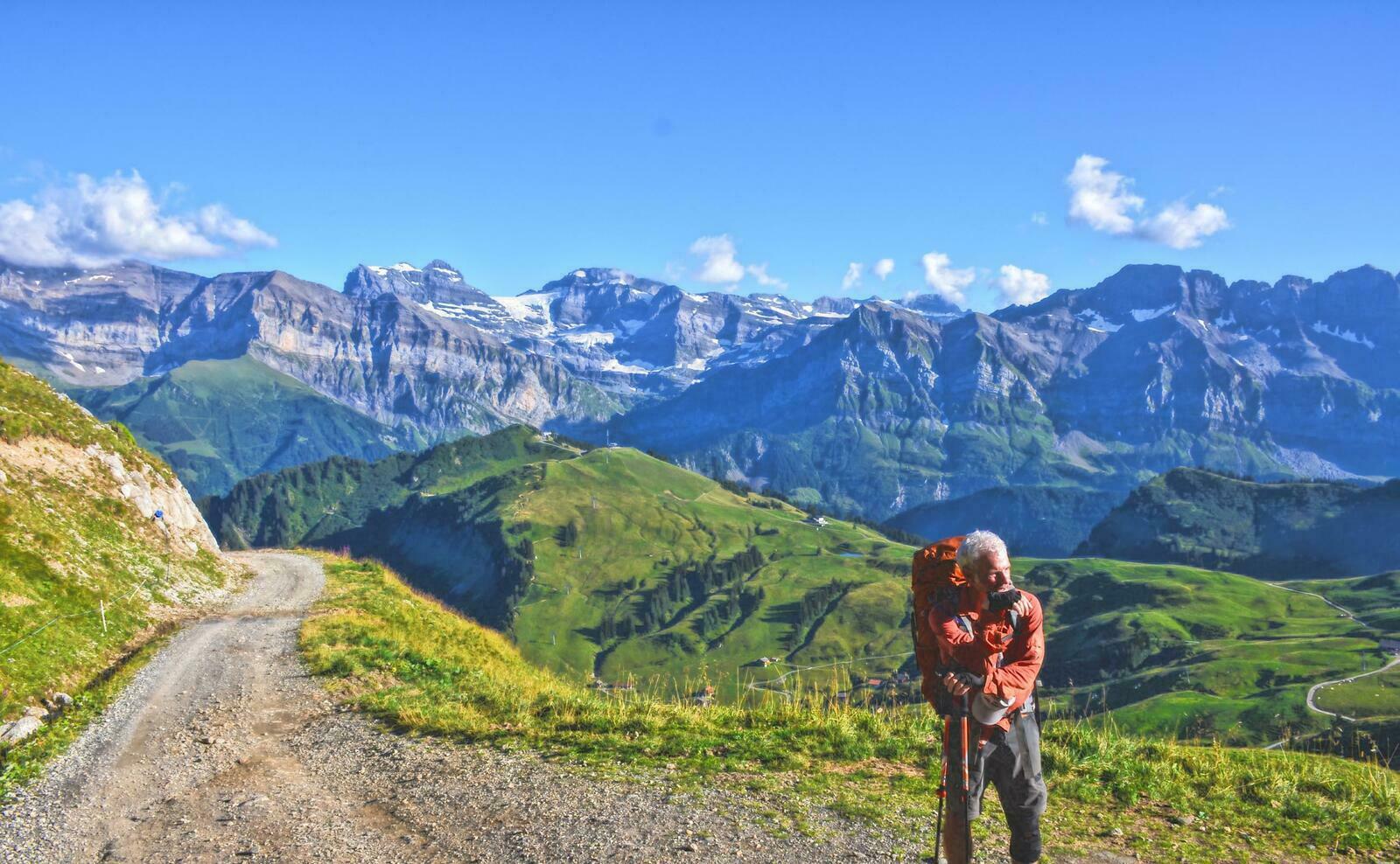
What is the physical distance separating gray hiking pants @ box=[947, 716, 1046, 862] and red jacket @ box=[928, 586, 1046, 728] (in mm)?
281

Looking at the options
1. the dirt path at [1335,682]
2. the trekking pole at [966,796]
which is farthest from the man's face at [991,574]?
the dirt path at [1335,682]

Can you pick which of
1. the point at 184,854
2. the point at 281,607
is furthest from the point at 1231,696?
the point at 184,854

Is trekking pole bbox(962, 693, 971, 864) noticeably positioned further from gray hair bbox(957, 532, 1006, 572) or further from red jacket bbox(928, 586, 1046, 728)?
gray hair bbox(957, 532, 1006, 572)

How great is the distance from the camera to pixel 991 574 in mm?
9469

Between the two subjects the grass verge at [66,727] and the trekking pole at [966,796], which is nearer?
the trekking pole at [966,796]

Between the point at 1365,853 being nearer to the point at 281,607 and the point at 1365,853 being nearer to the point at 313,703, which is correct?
the point at 313,703

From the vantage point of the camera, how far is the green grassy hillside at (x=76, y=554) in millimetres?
21875

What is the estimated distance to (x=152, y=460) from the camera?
48.9 metres

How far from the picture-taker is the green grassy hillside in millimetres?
21875

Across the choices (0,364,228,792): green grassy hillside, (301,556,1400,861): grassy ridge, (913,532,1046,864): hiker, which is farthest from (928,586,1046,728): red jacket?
(0,364,228,792): green grassy hillside

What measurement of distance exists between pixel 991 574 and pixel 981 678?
117cm

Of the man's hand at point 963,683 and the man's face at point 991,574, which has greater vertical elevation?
the man's face at point 991,574

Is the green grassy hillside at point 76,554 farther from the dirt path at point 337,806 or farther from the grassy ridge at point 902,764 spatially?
the grassy ridge at point 902,764

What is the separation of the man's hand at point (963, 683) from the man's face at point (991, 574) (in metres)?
Result: 0.96
